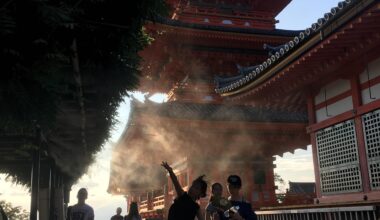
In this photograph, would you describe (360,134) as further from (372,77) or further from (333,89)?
(333,89)

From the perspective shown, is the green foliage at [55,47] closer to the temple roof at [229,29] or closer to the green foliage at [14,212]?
the temple roof at [229,29]

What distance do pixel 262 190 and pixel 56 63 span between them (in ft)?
38.0

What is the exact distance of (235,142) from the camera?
43.3 feet

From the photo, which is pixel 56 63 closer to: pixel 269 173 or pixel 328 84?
pixel 328 84

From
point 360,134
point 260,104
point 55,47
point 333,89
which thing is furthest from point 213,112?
point 55,47

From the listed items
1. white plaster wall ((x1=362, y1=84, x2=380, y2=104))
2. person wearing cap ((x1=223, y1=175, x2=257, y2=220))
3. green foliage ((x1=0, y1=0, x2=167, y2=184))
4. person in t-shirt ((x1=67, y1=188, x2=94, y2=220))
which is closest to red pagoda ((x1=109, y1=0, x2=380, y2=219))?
white plaster wall ((x1=362, y1=84, x2=380, y2=104))

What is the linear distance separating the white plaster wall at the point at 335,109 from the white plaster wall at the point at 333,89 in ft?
0.65

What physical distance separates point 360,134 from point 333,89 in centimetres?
131

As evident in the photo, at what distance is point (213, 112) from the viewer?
12.6m

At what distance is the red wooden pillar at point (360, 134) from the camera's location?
7004 millimetres

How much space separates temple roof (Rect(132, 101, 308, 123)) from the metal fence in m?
4.24

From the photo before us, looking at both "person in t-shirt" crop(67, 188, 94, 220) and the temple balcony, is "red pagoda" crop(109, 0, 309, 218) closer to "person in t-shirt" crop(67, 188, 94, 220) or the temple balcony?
the temple balcony

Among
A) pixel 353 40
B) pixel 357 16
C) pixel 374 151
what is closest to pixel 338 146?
pixel 374 151

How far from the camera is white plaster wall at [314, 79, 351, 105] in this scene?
7.78 m
